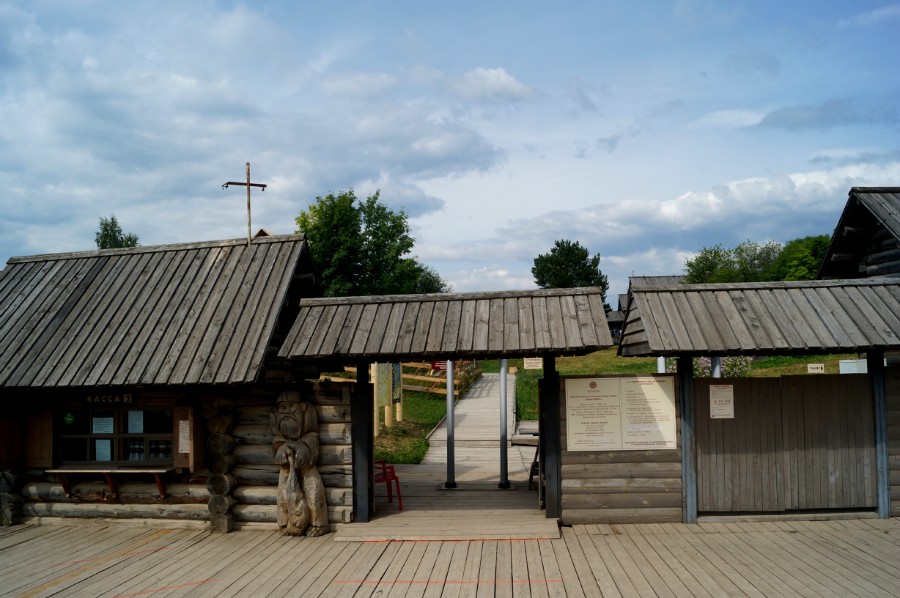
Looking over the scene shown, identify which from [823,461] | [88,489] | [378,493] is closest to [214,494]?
[88,489]

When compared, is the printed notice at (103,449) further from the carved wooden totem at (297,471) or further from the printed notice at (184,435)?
the carved wooden totem at (297,471)

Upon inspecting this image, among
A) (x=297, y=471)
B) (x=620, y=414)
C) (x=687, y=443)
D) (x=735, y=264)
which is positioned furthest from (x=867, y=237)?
(x=735, y=264)

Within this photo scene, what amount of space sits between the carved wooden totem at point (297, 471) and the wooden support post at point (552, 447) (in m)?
3.18

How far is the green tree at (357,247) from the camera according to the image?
42250 mm

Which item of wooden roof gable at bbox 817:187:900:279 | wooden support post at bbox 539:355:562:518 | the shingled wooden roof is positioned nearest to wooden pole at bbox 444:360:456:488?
the shingled wooden roof

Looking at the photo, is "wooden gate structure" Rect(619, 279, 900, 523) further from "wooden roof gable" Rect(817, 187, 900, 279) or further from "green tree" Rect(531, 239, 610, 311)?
"green tree" Rect(531, 239, 610, 311)

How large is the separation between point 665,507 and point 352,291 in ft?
111

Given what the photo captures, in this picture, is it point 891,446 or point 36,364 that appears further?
point 36,364

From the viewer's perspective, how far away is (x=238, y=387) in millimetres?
9742

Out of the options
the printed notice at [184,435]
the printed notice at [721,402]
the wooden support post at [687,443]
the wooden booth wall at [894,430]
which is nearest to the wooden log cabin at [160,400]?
the printed notice at [184,435]

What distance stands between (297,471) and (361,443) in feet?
3.16

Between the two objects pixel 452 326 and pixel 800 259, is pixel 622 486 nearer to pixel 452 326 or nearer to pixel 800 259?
pixel 452 326

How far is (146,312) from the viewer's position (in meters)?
10.8

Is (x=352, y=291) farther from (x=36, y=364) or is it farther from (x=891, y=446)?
(x=891, y=446)
